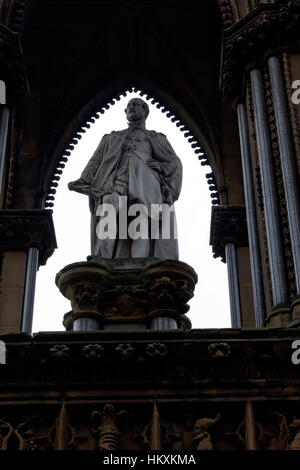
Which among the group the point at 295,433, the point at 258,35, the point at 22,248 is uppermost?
the point at 258,35

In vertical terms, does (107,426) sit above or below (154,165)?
below

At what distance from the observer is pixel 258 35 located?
11.5m

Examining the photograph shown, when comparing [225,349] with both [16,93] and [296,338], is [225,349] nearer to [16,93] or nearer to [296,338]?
[296,338]

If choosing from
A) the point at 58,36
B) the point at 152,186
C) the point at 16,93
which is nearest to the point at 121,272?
the point at 152,186

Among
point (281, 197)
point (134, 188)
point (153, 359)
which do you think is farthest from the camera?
point (134, 188)

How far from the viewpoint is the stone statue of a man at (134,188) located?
1066 cm

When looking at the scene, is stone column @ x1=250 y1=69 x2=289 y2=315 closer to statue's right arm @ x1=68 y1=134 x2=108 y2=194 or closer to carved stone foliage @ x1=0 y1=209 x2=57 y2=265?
statue's right arm @ x1=68 y1=134 x2=108 y2=194

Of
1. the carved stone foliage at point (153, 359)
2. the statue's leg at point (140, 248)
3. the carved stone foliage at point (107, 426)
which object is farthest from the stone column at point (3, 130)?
the carved stone foliage at point (107, 426)

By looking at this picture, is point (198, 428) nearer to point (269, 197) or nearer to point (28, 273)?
point (269, 197)

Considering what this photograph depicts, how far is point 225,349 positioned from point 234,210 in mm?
6288

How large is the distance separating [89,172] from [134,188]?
2.52 ft

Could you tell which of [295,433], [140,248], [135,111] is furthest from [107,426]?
[135,111]

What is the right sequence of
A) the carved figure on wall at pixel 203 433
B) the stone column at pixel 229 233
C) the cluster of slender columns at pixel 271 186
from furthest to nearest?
the stone column at pixel 229 233 → the cluster of slender columns at pixel 271 186 → the carved figure on wall at pixel 203 433

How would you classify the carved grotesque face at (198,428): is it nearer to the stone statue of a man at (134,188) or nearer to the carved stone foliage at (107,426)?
the carved stone foliage at (107,426)
